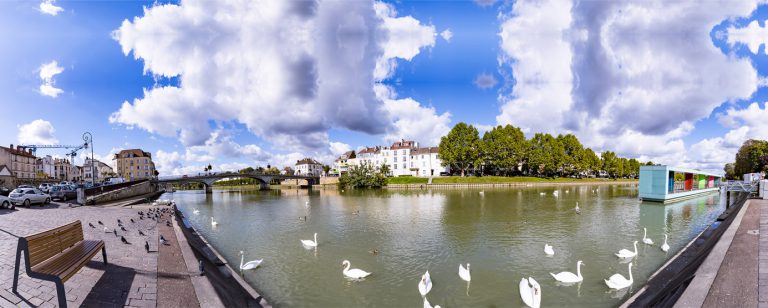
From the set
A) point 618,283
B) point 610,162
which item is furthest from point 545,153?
point 618,283

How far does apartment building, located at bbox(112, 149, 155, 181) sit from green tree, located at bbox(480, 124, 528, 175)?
460ft

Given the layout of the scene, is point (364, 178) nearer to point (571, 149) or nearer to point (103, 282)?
point (571, 149)

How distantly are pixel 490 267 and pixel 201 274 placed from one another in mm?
11847

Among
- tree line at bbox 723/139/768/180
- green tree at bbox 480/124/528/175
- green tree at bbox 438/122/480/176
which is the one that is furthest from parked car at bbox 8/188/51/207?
tree line at bbox 723/139/768/180

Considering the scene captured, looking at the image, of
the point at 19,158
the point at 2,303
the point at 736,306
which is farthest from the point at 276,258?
the point at 19,158

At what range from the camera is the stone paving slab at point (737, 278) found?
744 cm

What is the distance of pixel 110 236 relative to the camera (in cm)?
1446

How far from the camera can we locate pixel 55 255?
739cm

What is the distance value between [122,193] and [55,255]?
49.5m

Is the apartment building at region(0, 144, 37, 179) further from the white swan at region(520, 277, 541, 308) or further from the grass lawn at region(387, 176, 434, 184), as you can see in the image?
the white swan at region(520, 277, 541, 308)

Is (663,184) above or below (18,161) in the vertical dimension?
below

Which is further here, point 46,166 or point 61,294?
point 46,166

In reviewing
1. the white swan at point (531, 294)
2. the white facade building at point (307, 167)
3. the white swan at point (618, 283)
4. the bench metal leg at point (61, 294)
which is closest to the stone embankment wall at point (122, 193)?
the bench metal leg at point (61, 294)

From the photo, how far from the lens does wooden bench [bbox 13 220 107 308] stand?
6.19m
